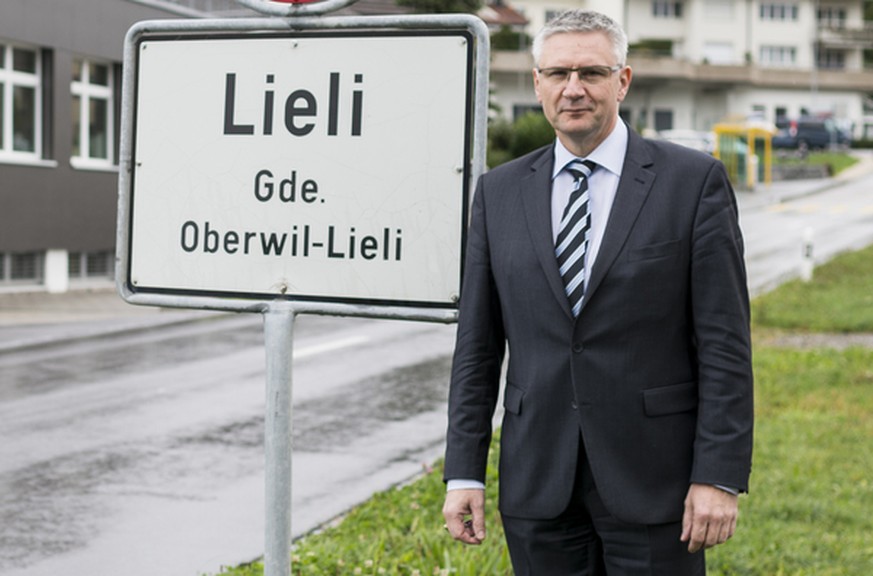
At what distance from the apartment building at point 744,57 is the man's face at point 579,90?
3156 inches

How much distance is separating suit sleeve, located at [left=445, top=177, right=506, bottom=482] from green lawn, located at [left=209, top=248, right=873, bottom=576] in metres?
2.23

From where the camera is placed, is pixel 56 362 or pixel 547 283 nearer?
pixel 547 283

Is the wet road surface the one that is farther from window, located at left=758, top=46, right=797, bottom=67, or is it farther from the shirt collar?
window, located at left=758, top=46, right=797, bottom=67

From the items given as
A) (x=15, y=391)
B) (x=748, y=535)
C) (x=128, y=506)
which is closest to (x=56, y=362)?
(x=15, y=391)

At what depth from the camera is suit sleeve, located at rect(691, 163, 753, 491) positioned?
3094 mm

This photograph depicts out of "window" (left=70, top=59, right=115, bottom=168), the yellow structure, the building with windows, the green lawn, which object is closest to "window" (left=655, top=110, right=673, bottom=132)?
the yellow structure

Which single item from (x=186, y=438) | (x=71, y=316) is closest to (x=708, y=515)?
(x=186, y=438)

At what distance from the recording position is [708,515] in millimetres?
3107

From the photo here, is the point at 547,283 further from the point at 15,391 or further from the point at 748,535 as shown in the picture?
the point at 15,391

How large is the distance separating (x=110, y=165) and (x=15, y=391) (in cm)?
1494

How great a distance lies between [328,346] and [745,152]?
43.7 metres

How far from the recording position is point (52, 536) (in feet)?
23.5

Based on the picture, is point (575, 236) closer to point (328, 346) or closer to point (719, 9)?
Answer: point (328, 346)

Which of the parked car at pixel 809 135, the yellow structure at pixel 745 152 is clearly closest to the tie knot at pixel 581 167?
the yellow structure at pixel 745 152
